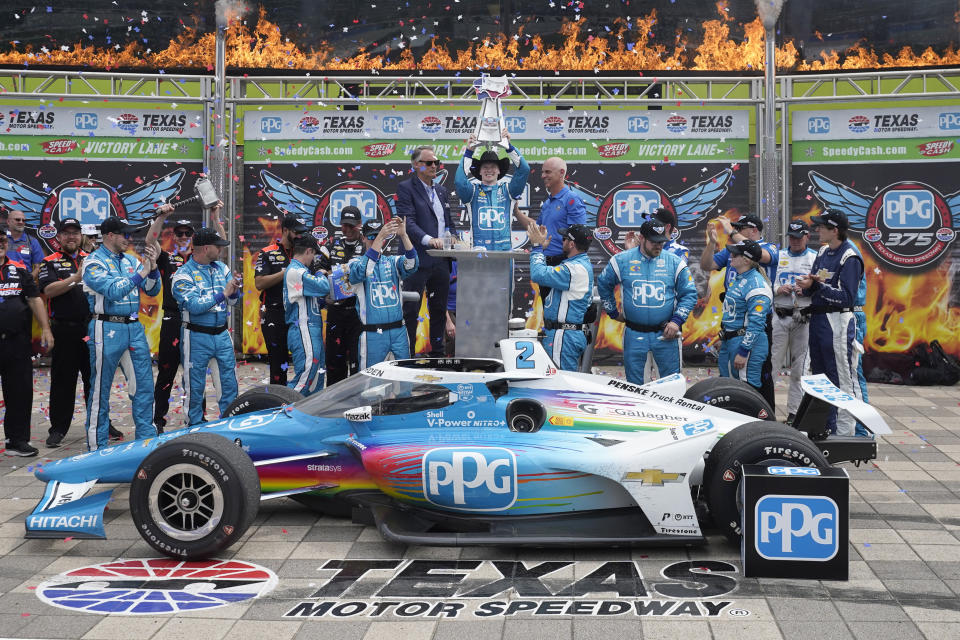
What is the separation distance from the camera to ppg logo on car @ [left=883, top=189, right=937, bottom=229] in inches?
484

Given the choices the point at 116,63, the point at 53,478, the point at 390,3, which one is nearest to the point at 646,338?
the point at 53,478

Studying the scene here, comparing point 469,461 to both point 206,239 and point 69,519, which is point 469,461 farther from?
point 206,239

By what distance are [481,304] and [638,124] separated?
5.91m

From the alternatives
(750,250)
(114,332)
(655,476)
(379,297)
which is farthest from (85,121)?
(655,476)

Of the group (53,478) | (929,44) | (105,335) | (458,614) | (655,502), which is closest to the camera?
(458,614)

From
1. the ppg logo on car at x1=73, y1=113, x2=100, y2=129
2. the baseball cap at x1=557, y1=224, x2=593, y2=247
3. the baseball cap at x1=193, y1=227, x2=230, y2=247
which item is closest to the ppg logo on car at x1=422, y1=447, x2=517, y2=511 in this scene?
the baseball cap at x1=557, y1=224, x2=593, y2=247

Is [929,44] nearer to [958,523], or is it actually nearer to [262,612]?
[958,523]

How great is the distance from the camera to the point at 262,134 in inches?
510

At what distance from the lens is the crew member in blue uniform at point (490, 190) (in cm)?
809

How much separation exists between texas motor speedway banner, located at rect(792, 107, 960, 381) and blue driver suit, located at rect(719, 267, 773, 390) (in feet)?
15.2

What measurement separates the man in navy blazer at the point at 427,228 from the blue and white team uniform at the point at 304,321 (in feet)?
3.31

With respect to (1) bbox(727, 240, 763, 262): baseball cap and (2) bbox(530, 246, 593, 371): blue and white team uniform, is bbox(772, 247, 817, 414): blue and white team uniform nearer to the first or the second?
(1) bbox(727, 240, 763, 262): baseball cap

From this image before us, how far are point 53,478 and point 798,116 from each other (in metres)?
10.0

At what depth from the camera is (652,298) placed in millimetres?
8148
